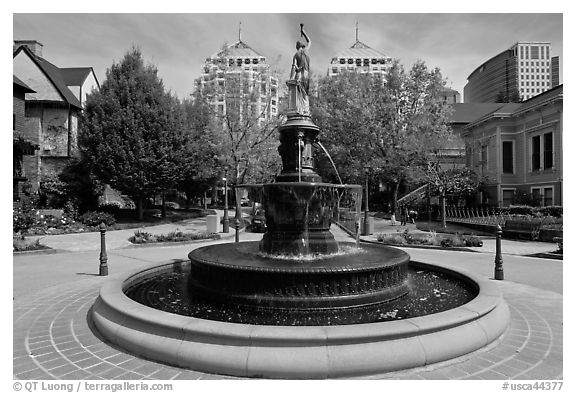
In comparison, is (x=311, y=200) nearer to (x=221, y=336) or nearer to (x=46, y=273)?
(x=221, y=336)

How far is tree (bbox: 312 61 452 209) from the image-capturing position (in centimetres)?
3130

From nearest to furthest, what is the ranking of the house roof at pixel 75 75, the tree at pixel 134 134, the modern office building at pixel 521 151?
the tree at pixel 134 134 < the modern office building at pixel 521 151 < the house roof at pixel 75 75

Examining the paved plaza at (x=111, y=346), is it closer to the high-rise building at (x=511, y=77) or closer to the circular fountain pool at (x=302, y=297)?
the circular fountain pool at (x=302, y=297)

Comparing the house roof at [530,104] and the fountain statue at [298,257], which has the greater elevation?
the house roof at [530,104]

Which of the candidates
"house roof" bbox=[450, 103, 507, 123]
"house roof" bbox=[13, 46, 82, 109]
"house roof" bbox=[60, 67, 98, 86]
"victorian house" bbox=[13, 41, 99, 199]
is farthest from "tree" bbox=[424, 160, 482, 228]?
"house roof" bbox=[60, 67, 98, 86]

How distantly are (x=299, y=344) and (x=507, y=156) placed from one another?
42097 mm

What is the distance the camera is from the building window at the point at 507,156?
127 ft

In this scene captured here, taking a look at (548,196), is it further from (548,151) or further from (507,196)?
(507,196)

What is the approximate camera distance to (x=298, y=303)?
6.61 metres

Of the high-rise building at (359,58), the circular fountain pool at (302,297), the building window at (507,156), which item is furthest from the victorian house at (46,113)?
the high-rise building at (359,58)

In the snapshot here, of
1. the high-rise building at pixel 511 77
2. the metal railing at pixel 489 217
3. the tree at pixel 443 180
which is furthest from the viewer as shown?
the high-rise building at pixel 511 77

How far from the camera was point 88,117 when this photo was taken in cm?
3077

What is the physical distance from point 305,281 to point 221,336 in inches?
92.3

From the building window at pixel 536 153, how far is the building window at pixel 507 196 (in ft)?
11.5
